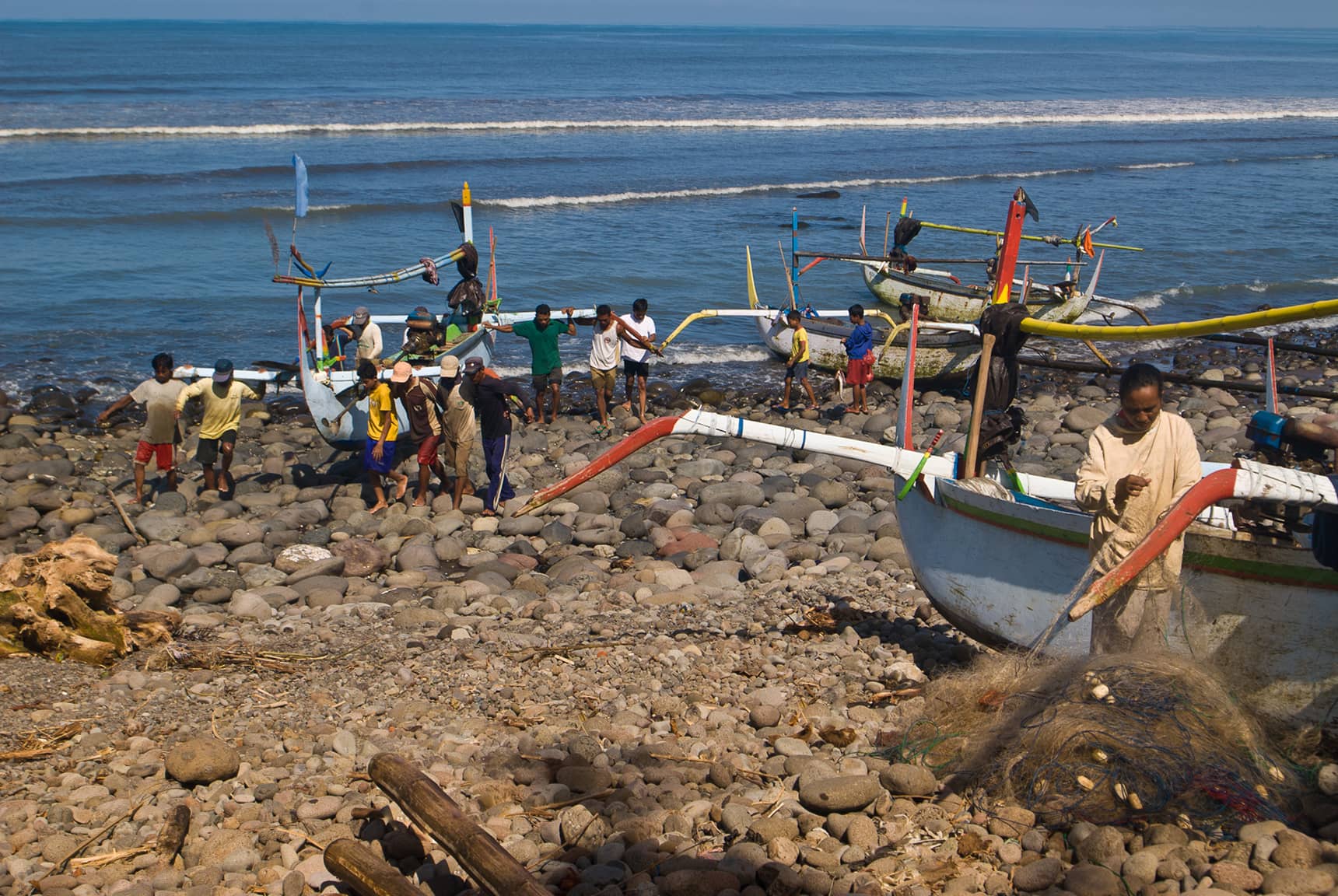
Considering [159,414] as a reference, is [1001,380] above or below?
above

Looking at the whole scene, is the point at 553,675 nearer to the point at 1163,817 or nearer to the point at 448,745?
the point at 448,745

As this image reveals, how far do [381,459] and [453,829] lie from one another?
22.4 feet

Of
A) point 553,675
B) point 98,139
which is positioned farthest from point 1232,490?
point 98,139

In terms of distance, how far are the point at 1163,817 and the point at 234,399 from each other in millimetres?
9465

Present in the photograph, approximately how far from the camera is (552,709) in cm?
656

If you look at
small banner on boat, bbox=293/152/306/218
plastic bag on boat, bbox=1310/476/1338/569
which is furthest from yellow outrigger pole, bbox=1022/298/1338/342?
small banner on boat, bbox=293/152/306/218

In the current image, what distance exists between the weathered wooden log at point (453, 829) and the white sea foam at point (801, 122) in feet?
135

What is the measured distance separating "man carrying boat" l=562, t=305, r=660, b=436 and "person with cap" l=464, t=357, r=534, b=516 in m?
3.03

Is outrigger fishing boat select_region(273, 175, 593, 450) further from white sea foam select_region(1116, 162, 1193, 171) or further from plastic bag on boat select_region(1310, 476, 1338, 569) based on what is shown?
white sea foam select_region(1116, 162, 1193, 171)

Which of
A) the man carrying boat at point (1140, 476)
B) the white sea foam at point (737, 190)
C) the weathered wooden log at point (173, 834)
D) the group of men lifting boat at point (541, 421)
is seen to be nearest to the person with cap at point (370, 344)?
the group of men lifting boat at point (541, 421)

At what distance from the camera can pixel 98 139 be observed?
39625 millimetres

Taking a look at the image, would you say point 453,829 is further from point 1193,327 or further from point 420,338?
point 420,338

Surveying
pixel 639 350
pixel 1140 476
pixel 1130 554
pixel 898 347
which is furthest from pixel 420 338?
pixel 1130 554

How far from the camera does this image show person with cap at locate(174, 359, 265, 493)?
11.4 m
